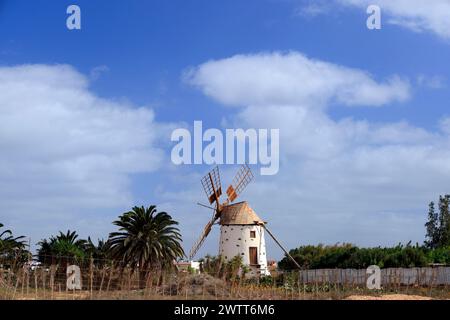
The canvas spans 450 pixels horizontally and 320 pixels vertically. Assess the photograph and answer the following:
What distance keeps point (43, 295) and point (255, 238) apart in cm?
2913

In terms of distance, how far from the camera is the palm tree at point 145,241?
141 feet

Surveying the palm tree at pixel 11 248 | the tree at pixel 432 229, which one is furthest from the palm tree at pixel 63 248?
the tree at pixel 432 229

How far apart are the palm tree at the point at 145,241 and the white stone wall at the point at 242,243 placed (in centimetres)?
935

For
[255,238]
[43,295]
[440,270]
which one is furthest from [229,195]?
[43,295]

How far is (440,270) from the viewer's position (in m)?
37.1

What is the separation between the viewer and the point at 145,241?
43.0 meters

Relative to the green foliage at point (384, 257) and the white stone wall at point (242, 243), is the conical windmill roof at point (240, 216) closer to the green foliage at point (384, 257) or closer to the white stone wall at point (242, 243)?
the white stone wall at point (242, 243)

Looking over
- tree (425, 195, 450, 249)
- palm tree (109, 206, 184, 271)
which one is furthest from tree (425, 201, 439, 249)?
palm tree (109, 206, 184, 271)

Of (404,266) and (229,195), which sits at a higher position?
(229,195)

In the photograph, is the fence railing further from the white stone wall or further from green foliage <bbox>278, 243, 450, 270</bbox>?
the white stone wall

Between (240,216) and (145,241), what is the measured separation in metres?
12.8

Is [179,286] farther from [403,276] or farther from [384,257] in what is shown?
[384,257]
